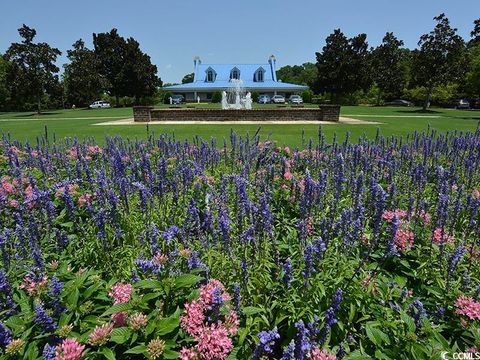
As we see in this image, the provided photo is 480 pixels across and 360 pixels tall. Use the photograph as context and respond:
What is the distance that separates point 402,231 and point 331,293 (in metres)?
1.23

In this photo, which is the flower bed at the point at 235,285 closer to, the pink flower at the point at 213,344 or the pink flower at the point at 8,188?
the pink flower at the point at 213,344

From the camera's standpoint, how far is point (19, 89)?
46750 millimetres

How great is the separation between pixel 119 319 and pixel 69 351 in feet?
1.35

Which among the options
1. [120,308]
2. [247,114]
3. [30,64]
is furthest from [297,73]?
[120,308]

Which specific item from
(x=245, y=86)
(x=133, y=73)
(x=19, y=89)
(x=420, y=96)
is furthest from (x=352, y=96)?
(x=19, y=89)

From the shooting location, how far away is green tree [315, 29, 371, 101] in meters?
65.8

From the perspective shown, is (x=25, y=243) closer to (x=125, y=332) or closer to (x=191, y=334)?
(x=125, y=332)

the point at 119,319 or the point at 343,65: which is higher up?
the point at 343,65

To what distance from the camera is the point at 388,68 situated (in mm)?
73188

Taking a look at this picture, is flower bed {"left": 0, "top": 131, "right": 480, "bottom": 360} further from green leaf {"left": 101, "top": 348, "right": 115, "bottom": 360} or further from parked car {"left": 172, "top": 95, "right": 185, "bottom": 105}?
parked car {"left": 172, "top": 95, "right": 185, "bottom": 105}

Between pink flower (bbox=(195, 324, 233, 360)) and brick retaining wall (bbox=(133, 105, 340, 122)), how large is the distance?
21.7 meters

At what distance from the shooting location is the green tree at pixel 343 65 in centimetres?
6581

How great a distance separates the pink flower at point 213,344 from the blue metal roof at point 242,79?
Result: 72741 mm

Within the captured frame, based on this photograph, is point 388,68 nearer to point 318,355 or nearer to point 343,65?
point 343,65
